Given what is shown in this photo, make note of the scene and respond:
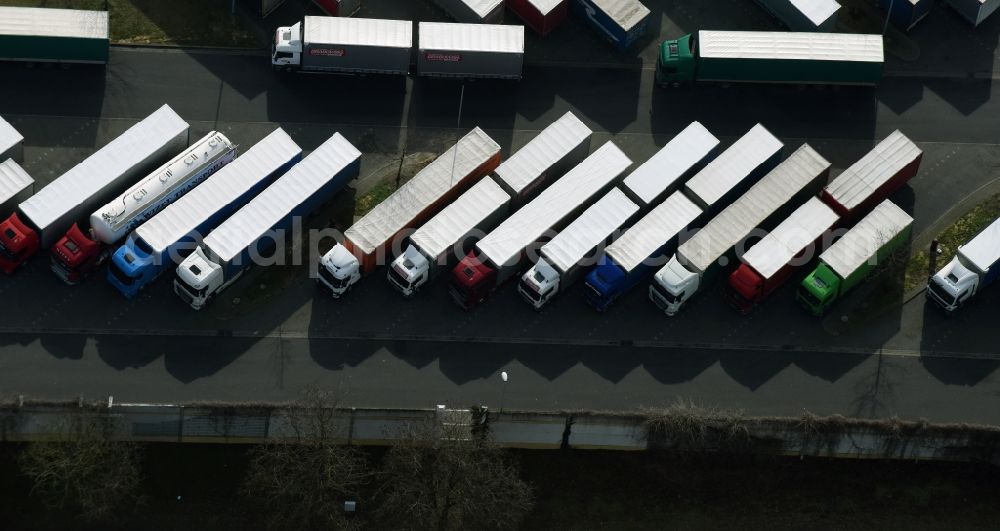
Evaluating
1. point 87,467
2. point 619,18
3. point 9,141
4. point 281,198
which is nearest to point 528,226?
point 281,198

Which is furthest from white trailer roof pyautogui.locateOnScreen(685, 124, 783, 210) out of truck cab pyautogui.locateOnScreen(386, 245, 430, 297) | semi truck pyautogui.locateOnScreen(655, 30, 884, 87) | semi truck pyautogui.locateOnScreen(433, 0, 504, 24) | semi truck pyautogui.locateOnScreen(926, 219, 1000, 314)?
semi truck pyautogui.locateOnScreen(433, 0, 504, 24)

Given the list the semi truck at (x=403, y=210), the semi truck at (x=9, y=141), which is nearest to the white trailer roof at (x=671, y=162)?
the semi truck at (x=403, y=210)

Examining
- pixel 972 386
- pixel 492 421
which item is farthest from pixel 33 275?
pixel 972 386

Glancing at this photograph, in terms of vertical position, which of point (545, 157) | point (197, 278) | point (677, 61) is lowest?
point (197, 278)

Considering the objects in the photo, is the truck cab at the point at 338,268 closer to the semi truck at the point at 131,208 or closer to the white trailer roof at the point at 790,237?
the semi truck at the point at 131,208

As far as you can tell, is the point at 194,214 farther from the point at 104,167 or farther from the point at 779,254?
the point at 779,254

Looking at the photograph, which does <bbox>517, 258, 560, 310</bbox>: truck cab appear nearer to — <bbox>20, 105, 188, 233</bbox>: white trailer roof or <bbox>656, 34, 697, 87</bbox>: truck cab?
<bbox>656, 34, 697, 87</bbox>: truck cab

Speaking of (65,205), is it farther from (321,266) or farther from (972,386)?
(972,386)
